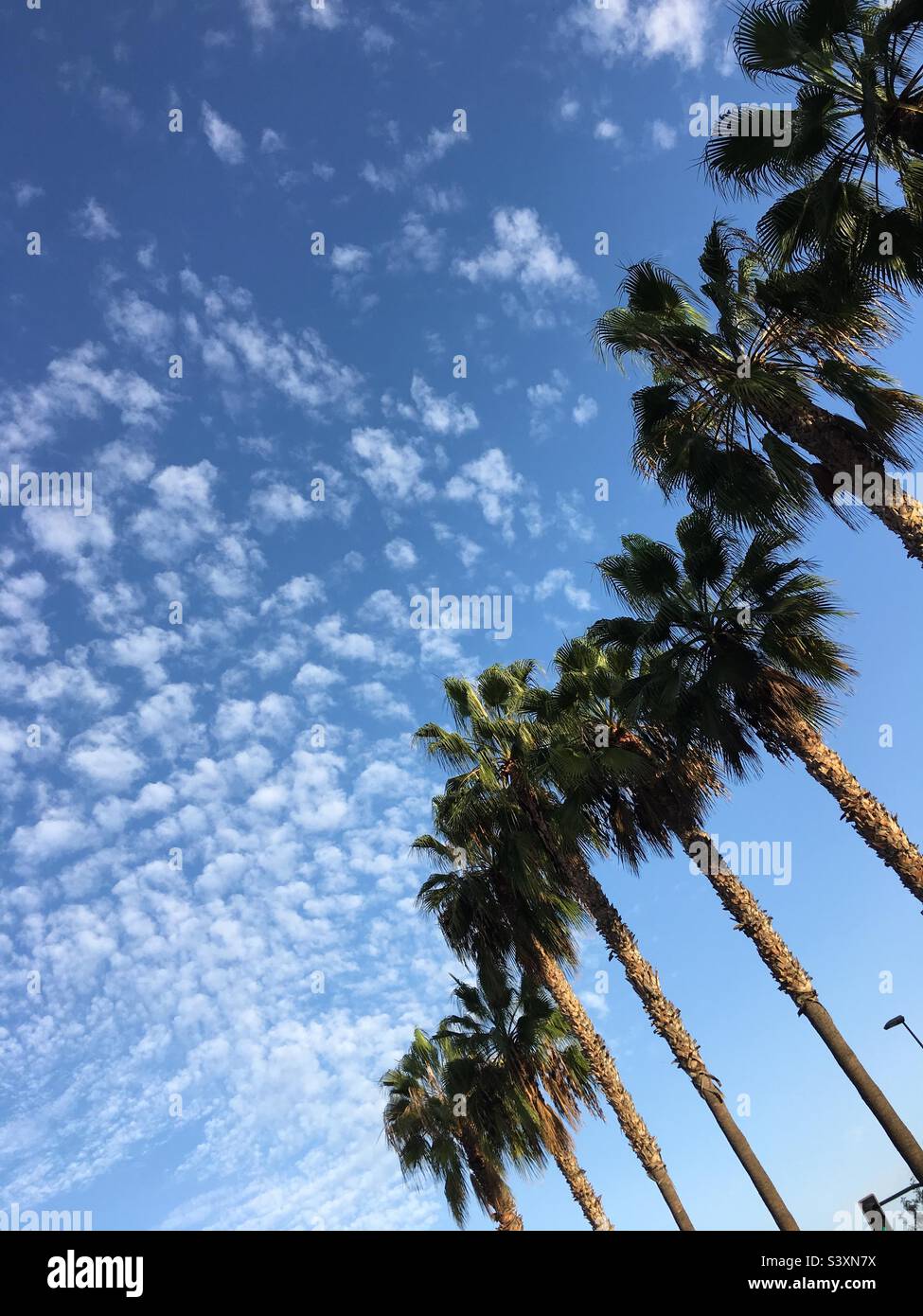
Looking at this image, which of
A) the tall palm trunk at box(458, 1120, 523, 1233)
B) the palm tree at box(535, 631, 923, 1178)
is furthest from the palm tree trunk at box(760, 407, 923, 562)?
the tall palm trunk at box(458, 1120, 523, 1233)

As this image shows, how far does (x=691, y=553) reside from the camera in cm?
1527

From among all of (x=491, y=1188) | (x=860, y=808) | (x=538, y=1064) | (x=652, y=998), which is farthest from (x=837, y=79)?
(x=491, y=1188)

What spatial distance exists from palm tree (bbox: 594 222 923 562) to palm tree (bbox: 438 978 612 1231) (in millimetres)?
12567

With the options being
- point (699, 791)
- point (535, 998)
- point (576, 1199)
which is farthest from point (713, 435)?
point (576, 1199)

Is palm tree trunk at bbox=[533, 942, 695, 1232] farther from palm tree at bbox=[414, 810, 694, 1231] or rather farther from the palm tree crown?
the palm tree crown

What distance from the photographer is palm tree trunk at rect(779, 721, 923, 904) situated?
12086 mm

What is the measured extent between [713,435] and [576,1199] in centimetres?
1645
